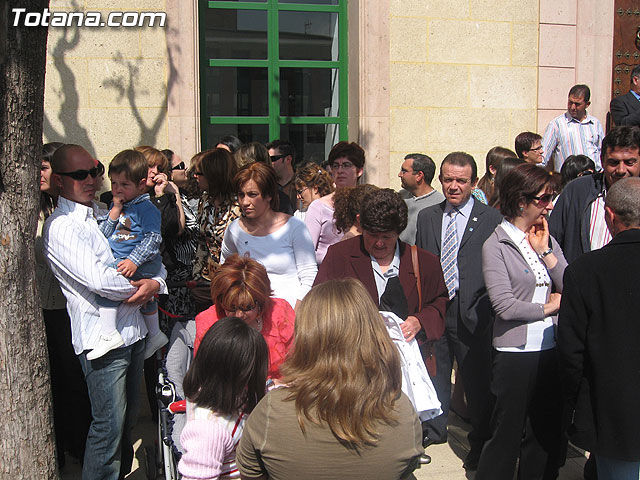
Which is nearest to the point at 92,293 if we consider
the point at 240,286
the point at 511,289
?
the point at 240,286

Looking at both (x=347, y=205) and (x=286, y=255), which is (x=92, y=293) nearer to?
(x=286, y=255)

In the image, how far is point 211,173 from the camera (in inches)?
183

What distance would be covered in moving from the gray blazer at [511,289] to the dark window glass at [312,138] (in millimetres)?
4868

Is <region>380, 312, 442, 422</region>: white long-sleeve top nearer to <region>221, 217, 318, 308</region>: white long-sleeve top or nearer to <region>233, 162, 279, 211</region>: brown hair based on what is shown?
<region>221, 217, 318, 308</region>: white long-sleeve top

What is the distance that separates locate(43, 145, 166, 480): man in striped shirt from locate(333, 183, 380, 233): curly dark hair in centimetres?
155

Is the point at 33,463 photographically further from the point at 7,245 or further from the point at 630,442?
the point at 630,442

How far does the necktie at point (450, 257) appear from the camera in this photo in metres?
4.58

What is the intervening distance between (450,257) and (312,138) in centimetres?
417

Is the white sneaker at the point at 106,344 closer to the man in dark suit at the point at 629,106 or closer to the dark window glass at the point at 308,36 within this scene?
the dark window glass at the point at 308,36

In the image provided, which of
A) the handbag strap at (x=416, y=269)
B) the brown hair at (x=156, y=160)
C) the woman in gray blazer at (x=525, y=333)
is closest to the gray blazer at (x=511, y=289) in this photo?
the woman in gray blazer at (x=525, y=333)

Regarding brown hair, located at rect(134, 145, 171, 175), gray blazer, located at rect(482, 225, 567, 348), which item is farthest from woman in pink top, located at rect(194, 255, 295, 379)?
brown hair, located at rect(134, 145, 171, 175)

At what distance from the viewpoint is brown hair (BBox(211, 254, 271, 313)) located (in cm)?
326

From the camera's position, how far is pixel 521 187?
3682 mm

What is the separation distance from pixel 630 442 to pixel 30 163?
3.20 meters
